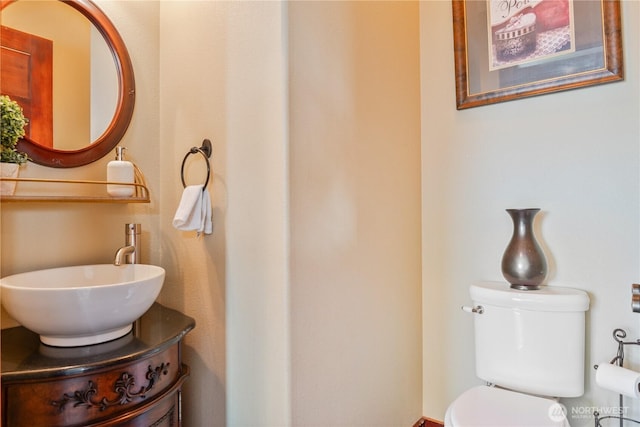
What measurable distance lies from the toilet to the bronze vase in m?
0.04

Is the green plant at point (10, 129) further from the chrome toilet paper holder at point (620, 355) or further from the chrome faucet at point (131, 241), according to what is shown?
the chrome toilet paper holder at point (620, 355)

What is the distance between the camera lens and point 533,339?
140 centimetres

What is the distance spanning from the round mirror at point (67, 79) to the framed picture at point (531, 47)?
4.89 ft

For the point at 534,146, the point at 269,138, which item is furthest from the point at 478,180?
the point at 269,138

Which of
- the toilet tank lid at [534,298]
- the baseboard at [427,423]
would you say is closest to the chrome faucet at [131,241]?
the toilet tank lid at [534,298]

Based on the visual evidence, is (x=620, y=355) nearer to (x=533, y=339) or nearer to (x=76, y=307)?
(x=533, y=339)

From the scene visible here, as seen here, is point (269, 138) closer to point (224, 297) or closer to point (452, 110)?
point (224, 297)

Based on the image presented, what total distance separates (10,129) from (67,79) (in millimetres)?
291

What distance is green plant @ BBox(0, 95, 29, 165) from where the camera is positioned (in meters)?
1.09

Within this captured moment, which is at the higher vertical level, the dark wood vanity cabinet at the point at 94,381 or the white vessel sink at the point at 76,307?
the white vessel sink at the point at 76,307

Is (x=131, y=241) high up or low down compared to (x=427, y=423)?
up

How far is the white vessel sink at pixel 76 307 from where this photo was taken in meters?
0.88

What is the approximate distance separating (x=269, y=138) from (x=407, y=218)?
0.85m

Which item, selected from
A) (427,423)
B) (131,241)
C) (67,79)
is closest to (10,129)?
(67,79)
